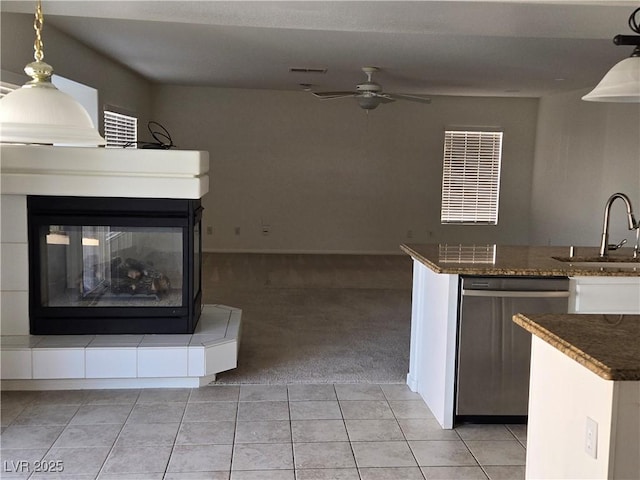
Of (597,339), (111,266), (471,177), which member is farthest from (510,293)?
(471,177)

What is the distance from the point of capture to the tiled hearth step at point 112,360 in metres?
3.74

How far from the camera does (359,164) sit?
9.93 m

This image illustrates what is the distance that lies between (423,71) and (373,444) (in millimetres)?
5073

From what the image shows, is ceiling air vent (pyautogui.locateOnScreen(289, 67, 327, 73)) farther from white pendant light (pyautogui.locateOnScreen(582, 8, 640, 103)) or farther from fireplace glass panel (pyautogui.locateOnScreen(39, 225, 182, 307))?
white pendant light (pyautogui.locateOnScreen(582, 8, 640, 103))

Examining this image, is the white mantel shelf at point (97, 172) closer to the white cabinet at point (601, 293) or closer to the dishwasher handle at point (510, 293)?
the dishwasher handle at point (510, 293)

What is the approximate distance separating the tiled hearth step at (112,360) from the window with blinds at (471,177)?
6826 millimetres

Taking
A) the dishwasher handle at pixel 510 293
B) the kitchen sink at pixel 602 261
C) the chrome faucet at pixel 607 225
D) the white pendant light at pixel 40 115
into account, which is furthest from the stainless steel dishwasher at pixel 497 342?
the white pendant light at pixel 40 115

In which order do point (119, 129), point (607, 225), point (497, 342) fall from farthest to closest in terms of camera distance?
→ point (119, 129)
point (607, 225)
point (497, 342)

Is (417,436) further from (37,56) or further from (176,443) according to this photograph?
(37,56)

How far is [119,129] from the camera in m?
7.55

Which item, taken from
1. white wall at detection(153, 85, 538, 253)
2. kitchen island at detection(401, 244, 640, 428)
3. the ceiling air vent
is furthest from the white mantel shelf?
white wall at detection(153, 85, 538, 253)

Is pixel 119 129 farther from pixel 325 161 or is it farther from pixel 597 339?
pixel 597 339

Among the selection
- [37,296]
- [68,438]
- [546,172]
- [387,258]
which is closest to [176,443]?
[68,438]

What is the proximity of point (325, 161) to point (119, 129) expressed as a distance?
3417 millimetres
